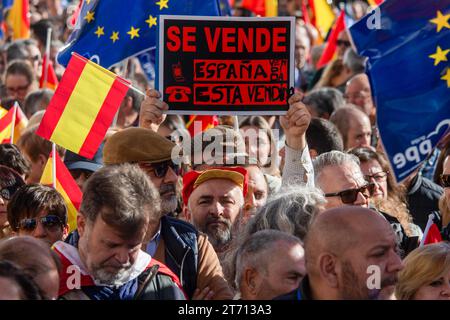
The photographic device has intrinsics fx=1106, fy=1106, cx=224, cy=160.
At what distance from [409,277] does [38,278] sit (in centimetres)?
202

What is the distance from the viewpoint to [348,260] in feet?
14.2

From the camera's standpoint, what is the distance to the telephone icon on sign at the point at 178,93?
6496mm

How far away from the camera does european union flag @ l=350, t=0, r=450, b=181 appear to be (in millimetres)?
6738

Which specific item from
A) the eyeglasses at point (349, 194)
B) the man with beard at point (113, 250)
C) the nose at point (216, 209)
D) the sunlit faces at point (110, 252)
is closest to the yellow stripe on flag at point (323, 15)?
the eyeglasses at point (349, 194)

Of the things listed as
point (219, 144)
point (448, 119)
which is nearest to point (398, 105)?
point (448, 119)

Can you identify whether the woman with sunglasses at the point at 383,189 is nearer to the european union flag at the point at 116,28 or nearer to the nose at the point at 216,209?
the nose at the point at 216,209

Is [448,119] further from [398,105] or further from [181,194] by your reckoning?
[181,194]

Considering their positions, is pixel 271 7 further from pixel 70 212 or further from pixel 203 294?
pixel 203 294

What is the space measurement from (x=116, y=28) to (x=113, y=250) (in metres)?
3.76

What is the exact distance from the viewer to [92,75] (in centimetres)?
746

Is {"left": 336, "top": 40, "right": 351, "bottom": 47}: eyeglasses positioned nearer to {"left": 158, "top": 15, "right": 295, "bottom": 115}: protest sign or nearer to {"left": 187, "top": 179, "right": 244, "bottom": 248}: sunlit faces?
{"left": 158, "top": 15, "right": 295, "bottom": 115}: protest sign

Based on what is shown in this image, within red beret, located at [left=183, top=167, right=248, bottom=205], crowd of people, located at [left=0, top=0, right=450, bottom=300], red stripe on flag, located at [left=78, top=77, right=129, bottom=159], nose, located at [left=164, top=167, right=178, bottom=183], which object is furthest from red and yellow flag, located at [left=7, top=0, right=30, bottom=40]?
nose, located at [left=164, top=167, right=178, bottom=183]

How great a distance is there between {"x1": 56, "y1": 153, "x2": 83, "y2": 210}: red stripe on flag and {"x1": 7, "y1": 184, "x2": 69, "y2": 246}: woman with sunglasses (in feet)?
2.89
